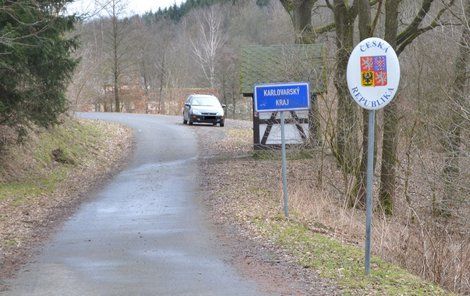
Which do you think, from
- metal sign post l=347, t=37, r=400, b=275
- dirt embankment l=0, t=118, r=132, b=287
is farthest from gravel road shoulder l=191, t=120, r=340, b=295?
dirt embankment l=0, t=118, r=132, b=287

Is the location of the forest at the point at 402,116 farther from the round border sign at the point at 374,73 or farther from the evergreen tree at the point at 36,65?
the round border sign at the point at 374,73

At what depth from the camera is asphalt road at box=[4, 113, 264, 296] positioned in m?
7.43

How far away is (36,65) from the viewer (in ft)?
48.4

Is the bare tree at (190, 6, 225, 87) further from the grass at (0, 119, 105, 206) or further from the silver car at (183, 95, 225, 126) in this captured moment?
the grass at (0, 119, 105, 206)

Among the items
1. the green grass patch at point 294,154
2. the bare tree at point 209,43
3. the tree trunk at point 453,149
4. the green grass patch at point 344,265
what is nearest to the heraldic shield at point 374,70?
the green grass patch at point 344,265

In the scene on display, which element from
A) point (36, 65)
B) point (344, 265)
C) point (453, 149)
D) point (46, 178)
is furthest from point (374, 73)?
point (46, 178)

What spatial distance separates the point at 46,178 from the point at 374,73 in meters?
11.9

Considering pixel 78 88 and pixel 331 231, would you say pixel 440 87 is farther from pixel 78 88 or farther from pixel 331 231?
pixel 78 88

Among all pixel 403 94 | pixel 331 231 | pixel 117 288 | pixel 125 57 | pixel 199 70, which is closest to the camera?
pixel 117 288

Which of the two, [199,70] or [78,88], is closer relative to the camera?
[78,88]

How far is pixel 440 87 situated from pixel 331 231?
5.50 metres

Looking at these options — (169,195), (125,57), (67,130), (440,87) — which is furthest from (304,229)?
(125,57)

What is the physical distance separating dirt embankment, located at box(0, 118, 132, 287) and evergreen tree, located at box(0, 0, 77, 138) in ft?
5.38

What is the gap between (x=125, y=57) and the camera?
58.3 metres
